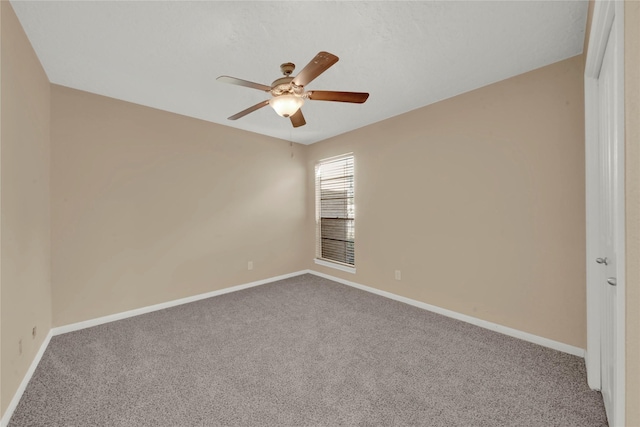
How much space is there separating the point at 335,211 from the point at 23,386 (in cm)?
378

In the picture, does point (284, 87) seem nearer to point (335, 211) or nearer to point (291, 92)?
point (291, 92)

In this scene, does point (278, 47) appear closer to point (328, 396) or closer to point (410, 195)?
point (410, 195)

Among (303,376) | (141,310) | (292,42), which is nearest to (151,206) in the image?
(141,310)

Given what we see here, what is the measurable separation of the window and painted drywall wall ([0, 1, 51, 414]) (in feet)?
11.3

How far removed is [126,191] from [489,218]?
392cm

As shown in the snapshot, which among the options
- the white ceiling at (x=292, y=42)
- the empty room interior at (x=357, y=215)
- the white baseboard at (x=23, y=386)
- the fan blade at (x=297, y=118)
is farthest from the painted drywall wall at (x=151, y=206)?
the fan blade at (x=297, y=118)

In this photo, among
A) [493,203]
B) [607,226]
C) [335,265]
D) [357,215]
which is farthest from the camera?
[335,265]

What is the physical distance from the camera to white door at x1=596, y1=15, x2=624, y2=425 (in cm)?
141

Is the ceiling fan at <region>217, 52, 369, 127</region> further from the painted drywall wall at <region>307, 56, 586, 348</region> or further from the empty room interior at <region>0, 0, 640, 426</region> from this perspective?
the painted drywall wall at <region>307, 56, 586, 348</region>

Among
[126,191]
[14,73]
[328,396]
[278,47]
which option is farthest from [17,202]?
[328,396]

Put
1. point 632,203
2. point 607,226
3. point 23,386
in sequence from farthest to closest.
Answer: point 23,386, point 607,226, point 632,203

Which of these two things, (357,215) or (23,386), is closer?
(23,386)

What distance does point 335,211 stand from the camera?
15.0ft

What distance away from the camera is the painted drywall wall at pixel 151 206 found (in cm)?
268
